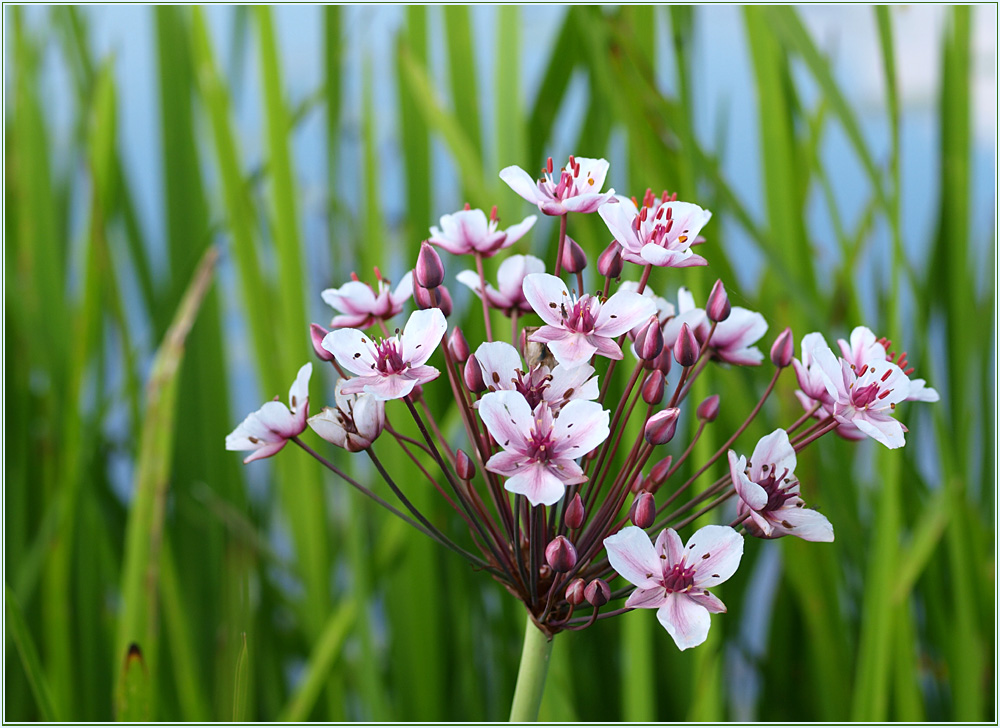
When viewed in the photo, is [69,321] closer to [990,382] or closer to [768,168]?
[768,168]

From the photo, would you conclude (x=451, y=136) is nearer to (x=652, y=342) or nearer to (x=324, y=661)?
(x=652, y=342)

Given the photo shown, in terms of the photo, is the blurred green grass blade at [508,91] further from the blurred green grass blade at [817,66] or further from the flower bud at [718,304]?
the flower bud at [718,304]

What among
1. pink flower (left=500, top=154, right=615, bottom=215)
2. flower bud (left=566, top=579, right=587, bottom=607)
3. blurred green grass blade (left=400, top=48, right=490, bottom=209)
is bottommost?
flower bud (left=566, top=579, right=587, bottom=607)

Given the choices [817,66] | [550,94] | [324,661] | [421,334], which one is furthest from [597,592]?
[550,94]

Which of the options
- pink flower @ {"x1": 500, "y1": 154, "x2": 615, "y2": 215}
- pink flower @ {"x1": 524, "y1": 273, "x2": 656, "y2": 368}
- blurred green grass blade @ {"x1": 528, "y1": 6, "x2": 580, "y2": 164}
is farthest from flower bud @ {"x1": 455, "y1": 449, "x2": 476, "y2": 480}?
blurred green grass blade @ {"x1": 528, "y1": 6, "x2": 580, "y2": 164}

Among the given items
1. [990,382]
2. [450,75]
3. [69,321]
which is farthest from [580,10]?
[69,321]

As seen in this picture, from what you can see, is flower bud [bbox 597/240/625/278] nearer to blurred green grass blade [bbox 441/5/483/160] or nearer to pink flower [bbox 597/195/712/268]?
pink flower [bbox 597/195/712/268]

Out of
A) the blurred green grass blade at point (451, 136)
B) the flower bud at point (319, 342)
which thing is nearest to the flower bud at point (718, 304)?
the flower bud at point (319, 342)
